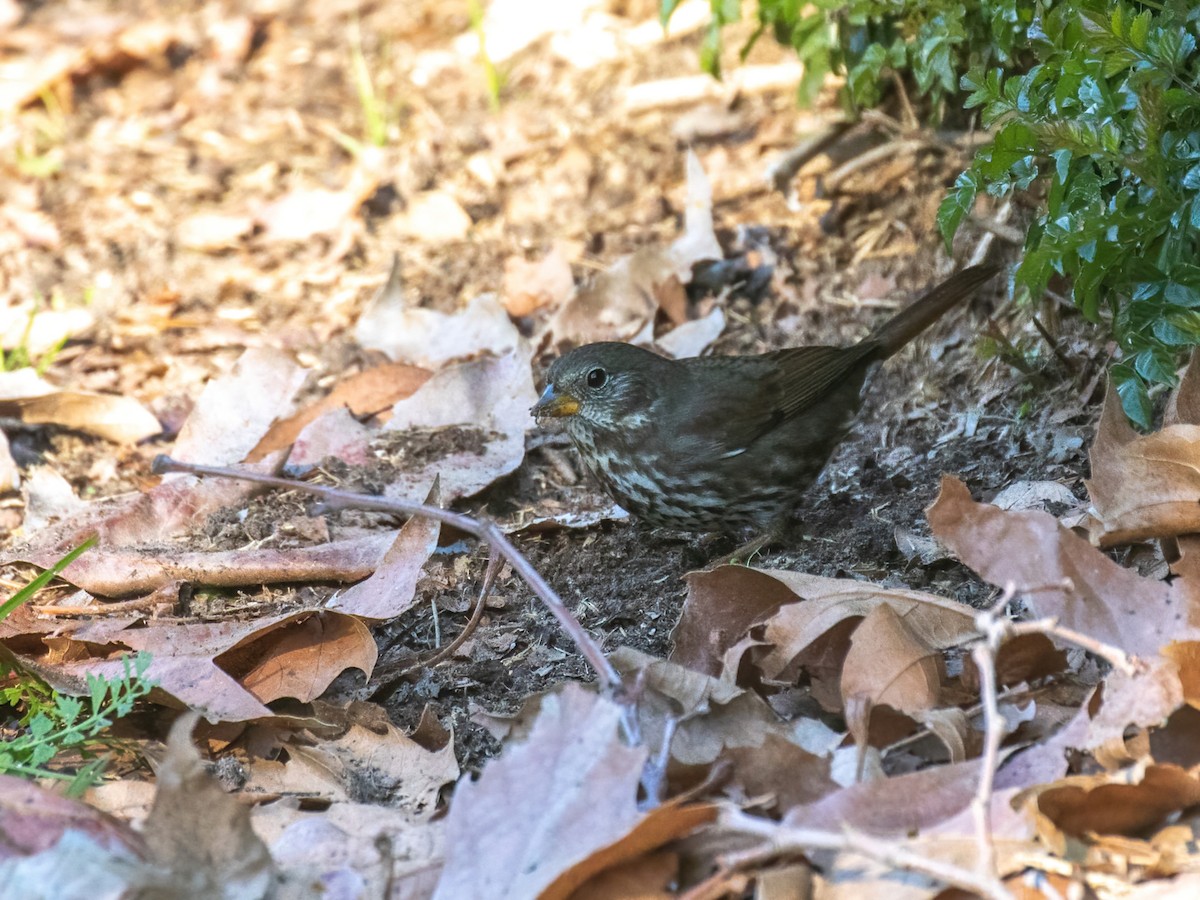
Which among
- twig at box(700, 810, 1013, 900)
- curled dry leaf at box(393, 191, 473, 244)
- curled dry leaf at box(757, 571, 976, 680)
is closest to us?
twig at box(700, 810, 1013, 900)

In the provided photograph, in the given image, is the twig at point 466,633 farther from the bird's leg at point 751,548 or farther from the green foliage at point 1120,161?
the green foliage at point 1120,161

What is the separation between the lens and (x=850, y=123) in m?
5.63

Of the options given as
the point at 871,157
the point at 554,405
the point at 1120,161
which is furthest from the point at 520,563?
the point at 871,157

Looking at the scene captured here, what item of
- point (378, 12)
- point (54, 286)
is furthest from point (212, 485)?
point (378, 12)

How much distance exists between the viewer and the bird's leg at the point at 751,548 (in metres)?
A: 4.24

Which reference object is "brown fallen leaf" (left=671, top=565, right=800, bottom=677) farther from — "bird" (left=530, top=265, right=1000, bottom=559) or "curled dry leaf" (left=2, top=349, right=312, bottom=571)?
"curled dry leaf" (left=2, top=349, right=312, bottom=571)

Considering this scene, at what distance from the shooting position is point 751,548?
4.27 meters

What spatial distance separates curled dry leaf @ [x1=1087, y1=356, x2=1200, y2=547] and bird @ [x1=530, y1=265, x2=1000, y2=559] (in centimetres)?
138

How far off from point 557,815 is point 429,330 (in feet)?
10.9

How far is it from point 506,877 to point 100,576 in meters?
2.02

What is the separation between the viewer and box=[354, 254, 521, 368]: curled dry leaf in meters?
5.25

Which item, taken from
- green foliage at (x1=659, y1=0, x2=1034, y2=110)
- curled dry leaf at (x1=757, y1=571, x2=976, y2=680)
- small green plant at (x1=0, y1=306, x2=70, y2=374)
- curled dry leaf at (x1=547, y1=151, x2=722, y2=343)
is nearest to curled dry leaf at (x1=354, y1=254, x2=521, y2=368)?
curled dry leaf at (x1=547, y1=151, x2=722, y2=343)

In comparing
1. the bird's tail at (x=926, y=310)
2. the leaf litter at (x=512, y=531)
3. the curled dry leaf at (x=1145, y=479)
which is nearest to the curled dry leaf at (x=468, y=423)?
the leaf litter at (x=512, y=531)

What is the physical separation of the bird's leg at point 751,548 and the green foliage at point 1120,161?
127cm
